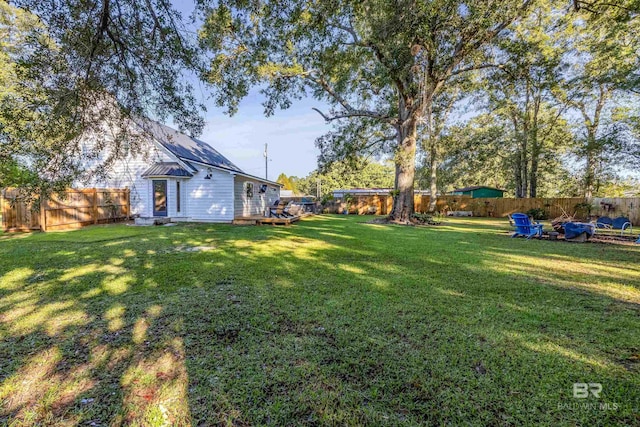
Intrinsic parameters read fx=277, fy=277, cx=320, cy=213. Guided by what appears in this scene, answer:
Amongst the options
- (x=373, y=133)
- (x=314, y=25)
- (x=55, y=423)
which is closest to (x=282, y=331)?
(x=55, y=423)

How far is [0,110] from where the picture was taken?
3.73 metres

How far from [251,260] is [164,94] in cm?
356

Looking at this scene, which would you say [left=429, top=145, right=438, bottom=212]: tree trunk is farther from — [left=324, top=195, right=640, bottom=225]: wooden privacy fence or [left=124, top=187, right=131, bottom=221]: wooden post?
[left=124, top=187, right=131, bottom=221]: wooden post

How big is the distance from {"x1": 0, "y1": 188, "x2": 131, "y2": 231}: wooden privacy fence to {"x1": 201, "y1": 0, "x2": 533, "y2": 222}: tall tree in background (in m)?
Result: 7.24

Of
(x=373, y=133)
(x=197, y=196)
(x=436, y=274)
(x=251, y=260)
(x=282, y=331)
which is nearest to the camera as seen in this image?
(x=282, y=331)

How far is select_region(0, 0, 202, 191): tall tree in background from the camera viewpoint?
3.89 metres

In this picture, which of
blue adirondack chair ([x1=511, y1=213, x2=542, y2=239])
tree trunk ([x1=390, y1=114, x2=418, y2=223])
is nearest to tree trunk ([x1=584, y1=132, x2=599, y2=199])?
tree trunk ([x1=390, y1=114, x2=418, y2=223])

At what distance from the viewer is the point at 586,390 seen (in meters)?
2.02

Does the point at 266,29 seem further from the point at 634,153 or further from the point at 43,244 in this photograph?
the point at 634,153

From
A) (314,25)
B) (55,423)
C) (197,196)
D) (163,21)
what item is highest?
(314,25)

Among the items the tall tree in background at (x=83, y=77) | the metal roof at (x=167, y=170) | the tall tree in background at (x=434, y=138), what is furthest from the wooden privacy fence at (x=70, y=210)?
the tall tree in background at (x=434, y=138)

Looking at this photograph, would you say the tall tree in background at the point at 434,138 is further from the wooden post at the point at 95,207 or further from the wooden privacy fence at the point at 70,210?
the wooden post at the point at 95,207

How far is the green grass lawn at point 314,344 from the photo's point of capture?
71.4 inches

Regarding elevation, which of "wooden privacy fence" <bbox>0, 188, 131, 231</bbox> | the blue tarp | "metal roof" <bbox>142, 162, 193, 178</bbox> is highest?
"metal roof" <bbox>142, 162, 193, 178</bbox>
